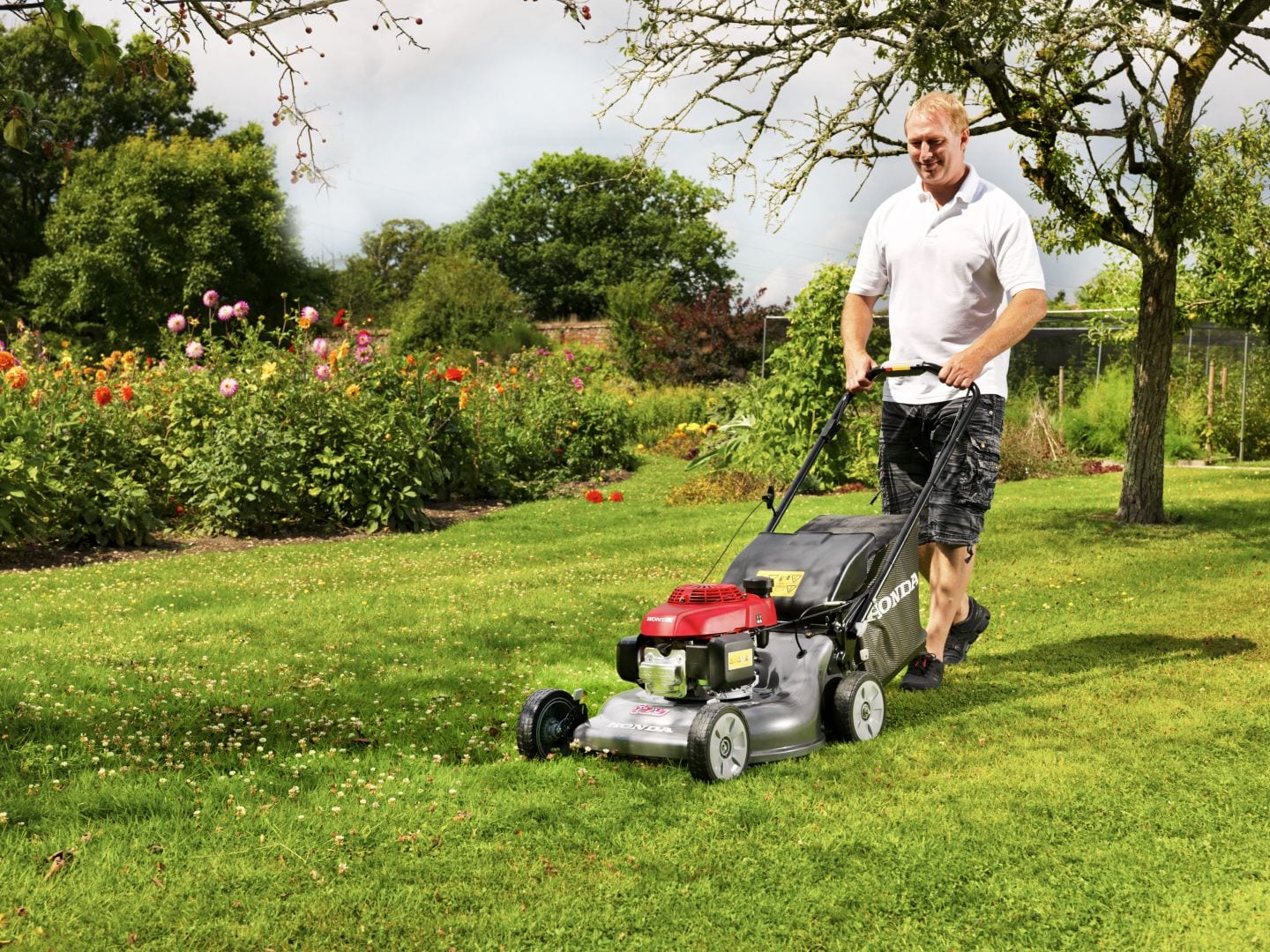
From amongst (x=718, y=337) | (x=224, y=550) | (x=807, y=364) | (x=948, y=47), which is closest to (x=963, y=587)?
(x=948, y=47)

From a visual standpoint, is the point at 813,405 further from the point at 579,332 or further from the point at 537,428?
the point at 579,332

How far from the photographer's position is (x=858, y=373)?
4.69 metres

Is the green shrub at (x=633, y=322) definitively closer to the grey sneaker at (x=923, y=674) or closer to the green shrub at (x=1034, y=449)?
the green shrub at (x=1034, y=449)

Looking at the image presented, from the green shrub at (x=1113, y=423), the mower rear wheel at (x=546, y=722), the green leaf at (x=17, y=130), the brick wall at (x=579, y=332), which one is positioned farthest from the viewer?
the brick wall at (x=579, y=332)

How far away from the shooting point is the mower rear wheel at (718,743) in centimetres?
368

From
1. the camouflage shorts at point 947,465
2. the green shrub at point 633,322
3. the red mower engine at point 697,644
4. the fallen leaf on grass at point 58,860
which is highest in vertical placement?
the green shrub at point 633,322

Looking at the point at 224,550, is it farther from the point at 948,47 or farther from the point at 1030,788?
the point at 1030,788

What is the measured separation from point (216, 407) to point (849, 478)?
6.96 meters

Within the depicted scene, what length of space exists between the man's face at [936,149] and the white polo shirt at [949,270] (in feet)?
0.27

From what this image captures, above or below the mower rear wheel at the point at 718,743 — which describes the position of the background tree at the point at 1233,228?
above

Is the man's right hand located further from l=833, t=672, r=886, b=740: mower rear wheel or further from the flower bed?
the flower bed

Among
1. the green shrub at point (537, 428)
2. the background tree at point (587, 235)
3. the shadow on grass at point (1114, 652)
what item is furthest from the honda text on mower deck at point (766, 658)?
the background tree at point (587, 235)

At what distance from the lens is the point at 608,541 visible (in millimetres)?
10359

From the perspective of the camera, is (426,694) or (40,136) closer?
(426,694)
